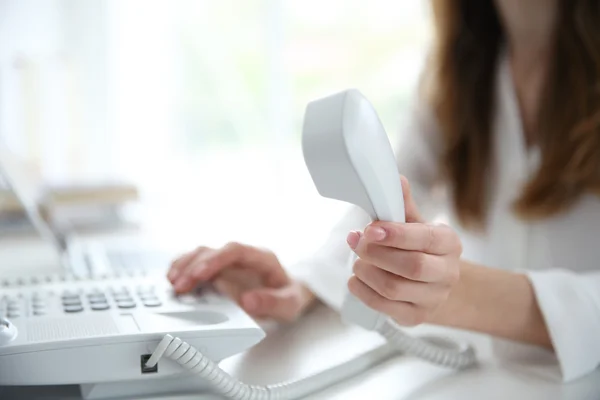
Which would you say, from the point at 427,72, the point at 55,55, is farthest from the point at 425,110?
the point at 55,55

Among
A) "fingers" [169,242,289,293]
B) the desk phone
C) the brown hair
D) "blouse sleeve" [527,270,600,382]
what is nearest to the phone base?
the desk phone

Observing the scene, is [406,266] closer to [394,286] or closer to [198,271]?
[394,286]

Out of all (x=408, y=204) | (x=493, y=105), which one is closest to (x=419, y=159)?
(x=493, y=105)

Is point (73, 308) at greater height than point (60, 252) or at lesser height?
greater

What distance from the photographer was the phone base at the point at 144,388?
17.0 inches

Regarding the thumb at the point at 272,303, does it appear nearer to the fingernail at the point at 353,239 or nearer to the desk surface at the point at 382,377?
the desk surface at the point at 382,377

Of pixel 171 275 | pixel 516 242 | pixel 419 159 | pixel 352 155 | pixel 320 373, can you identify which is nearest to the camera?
pixel 352 155

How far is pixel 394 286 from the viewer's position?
42 cm

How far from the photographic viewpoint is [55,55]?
6.81 feet

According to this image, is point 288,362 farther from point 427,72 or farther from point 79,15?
point 79,15

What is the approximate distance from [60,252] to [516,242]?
586 mm

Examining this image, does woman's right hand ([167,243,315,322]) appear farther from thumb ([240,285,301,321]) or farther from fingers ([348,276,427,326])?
fingers ([348,276,427,326])

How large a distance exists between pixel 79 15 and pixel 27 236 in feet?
4.39

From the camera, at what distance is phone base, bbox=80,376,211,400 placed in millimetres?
433
